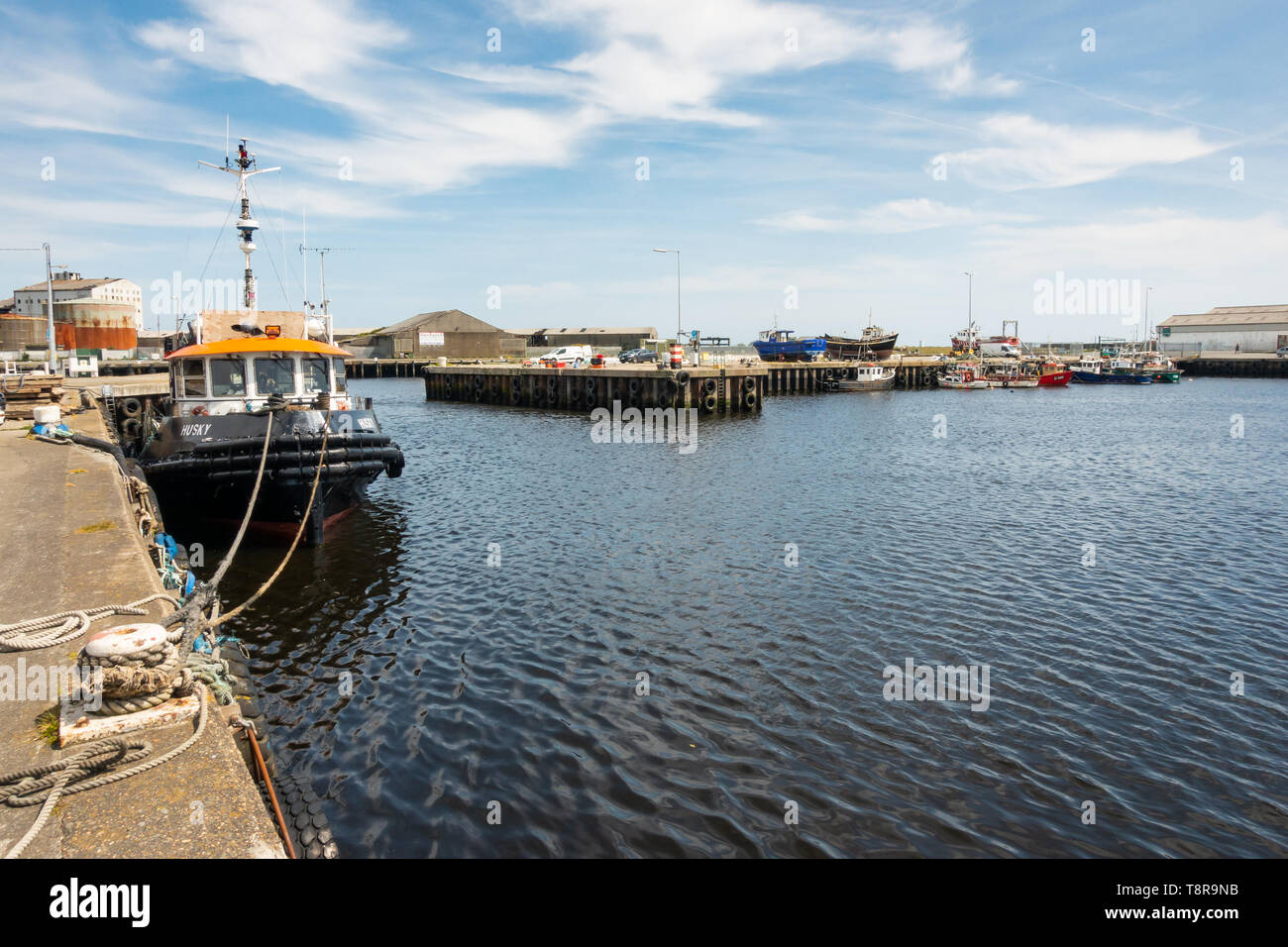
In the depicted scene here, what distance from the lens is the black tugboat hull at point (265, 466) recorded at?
1589 centimetres

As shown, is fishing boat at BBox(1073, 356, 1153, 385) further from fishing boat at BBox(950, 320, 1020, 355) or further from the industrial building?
the industrial building

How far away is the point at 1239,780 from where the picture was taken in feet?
27.5

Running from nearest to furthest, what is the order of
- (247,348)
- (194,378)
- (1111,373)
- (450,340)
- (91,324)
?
(247,348) → (194,378) → (91,324) → (1111,373) → (450,340)

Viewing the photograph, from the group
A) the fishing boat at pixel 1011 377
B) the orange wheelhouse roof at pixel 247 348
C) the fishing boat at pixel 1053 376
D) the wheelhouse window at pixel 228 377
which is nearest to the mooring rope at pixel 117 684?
the orange wheelhouse roof at pixel 247 348

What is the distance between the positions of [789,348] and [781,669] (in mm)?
78295

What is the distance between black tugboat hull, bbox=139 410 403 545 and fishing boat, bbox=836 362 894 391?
6555 cm

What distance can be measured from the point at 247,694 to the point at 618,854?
4.44 meters

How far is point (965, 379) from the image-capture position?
8312 centimetres

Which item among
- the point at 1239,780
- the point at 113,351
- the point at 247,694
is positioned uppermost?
the point at 113,351

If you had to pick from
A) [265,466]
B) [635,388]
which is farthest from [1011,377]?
[265,466]

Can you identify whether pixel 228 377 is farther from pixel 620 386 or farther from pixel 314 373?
pixel 620 386

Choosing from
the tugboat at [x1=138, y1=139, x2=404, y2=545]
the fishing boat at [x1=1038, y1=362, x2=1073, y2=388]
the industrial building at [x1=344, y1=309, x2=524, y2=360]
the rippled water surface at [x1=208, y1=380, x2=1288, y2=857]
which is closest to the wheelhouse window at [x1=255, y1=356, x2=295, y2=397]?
the tugboat at [x1=138, y1=139, x2=404, y2=545]
